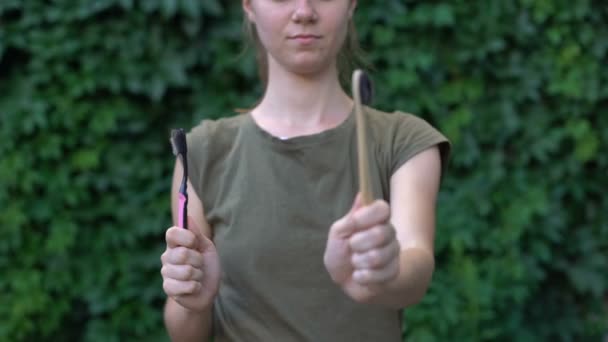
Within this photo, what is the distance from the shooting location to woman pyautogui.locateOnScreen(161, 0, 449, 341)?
1744 mm

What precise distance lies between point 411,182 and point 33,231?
214 cm

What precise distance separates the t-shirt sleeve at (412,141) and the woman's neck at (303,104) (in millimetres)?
133

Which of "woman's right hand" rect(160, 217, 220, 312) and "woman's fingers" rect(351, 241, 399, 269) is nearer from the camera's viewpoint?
"woman's fingers" rect(351, 241, 399, 269)

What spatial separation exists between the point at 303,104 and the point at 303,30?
17 cm

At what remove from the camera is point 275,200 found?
1784mm

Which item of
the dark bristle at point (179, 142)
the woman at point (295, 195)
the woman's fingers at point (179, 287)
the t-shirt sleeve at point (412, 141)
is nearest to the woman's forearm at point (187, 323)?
the woman at point (295, 195)

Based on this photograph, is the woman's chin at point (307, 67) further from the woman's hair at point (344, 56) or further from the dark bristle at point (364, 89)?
the dark bristle at point (364, 89)

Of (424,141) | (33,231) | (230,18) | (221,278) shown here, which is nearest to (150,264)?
(33,231)

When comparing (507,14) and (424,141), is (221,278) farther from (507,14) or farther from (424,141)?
(507,14)

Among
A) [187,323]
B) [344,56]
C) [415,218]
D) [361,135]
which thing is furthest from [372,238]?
[344,56]

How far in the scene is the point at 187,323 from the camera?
181cm

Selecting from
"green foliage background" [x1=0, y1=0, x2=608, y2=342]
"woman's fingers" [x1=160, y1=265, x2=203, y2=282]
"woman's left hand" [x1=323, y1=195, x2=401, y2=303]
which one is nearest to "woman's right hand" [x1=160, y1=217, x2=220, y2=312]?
"woman's fingers" [x1=160, y1=265, x2=203, y2=282]

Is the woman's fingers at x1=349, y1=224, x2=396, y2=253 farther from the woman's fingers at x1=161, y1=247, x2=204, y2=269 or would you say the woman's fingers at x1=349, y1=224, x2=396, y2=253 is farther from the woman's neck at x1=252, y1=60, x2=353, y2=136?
the woman's neck at x1=252, y1=60, x2=353, y2=136

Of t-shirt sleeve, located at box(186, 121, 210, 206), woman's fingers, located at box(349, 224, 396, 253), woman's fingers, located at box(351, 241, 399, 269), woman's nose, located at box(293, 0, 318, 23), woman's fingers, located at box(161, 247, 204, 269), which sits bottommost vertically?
woman's fingers, located at box(161, 247, 204, 269)
